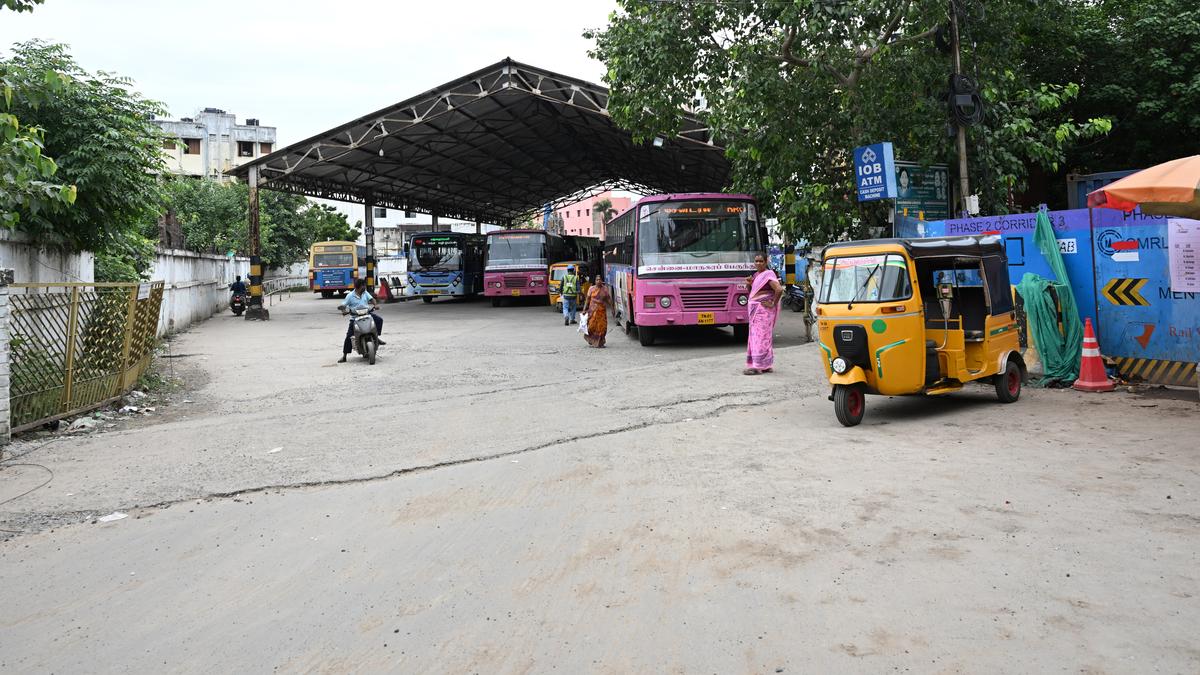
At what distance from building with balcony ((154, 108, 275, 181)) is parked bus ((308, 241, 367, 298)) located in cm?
1756

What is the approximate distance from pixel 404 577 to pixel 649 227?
490 inches

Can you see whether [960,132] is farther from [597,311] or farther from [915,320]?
[597,311]

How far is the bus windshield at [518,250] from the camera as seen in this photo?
3180 cm

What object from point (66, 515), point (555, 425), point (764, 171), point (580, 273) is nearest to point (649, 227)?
point (764, 171)

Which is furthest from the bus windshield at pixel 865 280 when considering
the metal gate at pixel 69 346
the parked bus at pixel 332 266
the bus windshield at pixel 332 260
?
the bus windshield at pixel 332 260

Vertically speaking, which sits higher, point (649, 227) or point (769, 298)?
point (649, 227)

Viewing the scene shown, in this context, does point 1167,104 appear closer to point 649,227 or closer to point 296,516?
point 649,227

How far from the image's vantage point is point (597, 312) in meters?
16.5

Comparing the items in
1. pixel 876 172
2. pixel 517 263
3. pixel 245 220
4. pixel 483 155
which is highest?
pixel 483 155

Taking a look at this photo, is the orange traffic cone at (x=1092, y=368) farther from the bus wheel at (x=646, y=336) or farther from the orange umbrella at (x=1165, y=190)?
the bus wheel at (x=646, y=336)

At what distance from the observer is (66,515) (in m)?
5.81

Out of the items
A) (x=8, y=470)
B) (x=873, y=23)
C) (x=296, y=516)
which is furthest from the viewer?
(x=873, y=23)

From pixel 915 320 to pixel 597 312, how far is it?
28.9 ft

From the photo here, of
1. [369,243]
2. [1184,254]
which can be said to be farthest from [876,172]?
[369,243]
